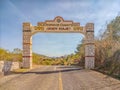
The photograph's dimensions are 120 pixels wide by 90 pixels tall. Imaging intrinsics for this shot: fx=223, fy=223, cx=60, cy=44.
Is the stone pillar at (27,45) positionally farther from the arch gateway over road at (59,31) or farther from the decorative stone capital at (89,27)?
the decorative stone capital at (89,27)

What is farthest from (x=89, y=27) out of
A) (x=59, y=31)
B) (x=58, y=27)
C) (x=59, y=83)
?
(x=59, y=83)

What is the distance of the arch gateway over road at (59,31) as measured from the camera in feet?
104

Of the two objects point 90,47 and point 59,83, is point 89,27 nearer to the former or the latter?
point 90,47

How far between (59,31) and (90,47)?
4.98 metres

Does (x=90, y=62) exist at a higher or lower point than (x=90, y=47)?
lower

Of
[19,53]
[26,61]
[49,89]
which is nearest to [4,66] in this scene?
[26,61]

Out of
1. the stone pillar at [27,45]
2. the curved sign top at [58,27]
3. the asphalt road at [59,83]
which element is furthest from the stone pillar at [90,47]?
the asphalt road at [59,83]

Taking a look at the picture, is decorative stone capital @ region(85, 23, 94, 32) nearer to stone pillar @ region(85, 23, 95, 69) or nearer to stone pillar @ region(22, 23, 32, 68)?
stone pillar @ region(85, 23, 95, 69)

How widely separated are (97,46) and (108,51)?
511cm

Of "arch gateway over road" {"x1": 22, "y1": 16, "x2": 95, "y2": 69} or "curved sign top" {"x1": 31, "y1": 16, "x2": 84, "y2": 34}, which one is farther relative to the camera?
"curved sign top" {"x1": 31, "y1": 16, "x2": 84, "y2": 34}

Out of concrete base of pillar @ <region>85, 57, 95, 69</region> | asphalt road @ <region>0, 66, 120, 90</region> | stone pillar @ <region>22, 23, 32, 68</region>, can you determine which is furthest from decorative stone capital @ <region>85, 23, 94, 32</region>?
asphalt road @ <region>0, 66, 120, 90</region>

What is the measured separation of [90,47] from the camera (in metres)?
31.6

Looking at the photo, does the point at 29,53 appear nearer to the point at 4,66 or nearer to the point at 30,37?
the point at 30,37

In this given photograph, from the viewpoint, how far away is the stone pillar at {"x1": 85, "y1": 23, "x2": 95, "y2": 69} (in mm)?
31500
